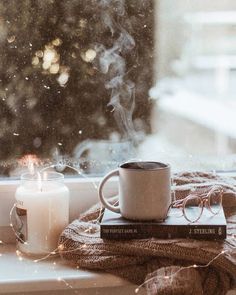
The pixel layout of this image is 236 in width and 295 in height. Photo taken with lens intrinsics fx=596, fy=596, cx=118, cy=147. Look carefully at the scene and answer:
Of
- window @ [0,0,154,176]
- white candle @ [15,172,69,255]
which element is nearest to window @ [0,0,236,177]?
window @ [0,0,154,176]

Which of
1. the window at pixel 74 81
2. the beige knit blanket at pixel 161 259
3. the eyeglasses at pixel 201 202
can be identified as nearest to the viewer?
the beige knit blanket at pixel 161 259

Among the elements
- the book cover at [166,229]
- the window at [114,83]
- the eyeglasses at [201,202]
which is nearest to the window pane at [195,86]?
the window at [114,83]

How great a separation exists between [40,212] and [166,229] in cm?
25

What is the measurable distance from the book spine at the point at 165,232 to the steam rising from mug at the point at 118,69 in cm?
30

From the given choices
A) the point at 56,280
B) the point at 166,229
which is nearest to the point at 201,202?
the point at 166,229

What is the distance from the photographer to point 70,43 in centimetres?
127

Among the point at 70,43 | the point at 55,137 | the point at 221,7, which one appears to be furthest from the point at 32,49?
the point at 221,7

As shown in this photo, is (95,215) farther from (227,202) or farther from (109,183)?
(227,202)

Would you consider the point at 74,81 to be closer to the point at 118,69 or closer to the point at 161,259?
the point at 118,69

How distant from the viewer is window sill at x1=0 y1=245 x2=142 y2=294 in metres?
1.06

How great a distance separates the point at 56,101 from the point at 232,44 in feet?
1.32

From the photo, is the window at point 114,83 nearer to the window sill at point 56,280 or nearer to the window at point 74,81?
the window at point 74,81

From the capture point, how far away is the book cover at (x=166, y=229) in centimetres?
105

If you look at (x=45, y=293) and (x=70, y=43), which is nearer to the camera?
(x=45, y=293)
